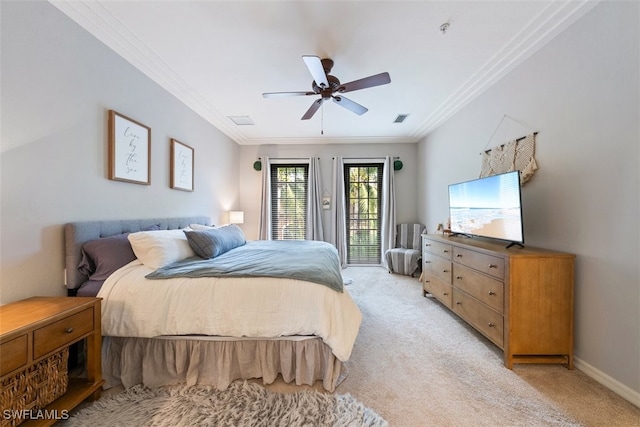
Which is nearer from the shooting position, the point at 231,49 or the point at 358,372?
the point at 358,372

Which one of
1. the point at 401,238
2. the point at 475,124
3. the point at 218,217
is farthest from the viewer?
Result: the point at 401,238

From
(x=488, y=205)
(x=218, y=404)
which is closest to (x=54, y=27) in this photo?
(x=218, y=404)

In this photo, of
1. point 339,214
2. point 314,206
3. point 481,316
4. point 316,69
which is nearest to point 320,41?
point 316,69

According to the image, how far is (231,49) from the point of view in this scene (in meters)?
2.29

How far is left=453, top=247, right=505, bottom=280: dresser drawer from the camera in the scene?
198cm

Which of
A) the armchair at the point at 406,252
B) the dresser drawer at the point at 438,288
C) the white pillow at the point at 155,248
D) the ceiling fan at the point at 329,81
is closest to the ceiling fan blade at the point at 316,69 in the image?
the ceiling fan at the point at 329,81

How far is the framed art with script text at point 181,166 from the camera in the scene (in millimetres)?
3059

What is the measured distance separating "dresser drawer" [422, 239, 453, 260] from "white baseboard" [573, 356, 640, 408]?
3.99ft

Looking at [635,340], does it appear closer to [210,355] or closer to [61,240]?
[210,355]

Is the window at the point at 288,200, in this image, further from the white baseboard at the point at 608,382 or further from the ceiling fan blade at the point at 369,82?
the white baseboard at the point at 608,382

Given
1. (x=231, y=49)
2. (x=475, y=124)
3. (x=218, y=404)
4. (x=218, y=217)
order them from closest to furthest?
(x=218, y=404) → (x=231, y=49) → (x=475, y=124) → (x=218, y=217)

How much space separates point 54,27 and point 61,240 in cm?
146

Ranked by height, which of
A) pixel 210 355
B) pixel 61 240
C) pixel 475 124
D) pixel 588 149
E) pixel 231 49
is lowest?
pixel 210 355

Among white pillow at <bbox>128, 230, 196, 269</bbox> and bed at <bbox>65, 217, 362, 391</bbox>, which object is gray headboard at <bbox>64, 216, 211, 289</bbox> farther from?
white pillow at <bbox>128, 230, 196, 269</bbox>
